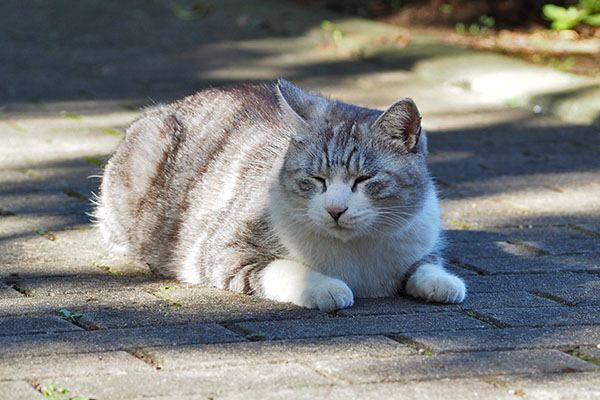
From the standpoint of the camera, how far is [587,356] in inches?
114

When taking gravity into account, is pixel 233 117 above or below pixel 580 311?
above

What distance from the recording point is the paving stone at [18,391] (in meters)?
2.47

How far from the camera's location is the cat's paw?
352cm

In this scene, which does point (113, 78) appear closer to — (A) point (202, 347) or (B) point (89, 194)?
(B) point (89, 194)

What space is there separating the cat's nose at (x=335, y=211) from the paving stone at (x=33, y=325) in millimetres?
982

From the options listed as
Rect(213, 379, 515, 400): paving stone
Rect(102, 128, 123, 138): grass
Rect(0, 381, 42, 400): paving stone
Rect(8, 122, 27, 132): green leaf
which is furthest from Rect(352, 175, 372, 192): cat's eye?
Rect(8, 122, 27, 132): green leaf

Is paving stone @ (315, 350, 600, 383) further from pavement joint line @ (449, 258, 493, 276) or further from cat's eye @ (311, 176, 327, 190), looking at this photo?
pavement joint line @ (449, 258, 493, 276)

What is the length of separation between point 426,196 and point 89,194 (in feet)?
7.46

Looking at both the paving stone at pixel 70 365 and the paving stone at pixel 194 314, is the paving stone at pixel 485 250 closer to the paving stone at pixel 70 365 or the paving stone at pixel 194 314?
the paving stone at pixel 194 314

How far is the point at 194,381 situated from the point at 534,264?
1970 millimetres

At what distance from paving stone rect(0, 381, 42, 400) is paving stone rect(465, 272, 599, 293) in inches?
72.4

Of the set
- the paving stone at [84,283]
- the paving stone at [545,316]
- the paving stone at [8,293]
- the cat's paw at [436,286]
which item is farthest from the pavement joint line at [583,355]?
the paving stone at [8,293]

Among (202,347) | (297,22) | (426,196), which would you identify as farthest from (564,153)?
(297,22)

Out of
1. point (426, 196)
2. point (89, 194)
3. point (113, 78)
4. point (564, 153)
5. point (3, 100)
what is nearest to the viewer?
point (426, 196)
